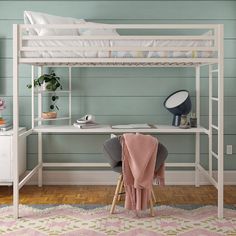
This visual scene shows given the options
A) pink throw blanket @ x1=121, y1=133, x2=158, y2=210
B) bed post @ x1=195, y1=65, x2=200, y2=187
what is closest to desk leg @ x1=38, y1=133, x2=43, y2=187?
pink throw blanket @ x1=121, y1=133, x2=158, y2=210

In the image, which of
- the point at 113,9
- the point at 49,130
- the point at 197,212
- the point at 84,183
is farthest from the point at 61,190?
the point at 113,9

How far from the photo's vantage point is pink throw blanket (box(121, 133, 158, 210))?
3609 mm

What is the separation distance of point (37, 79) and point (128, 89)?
3.20ft

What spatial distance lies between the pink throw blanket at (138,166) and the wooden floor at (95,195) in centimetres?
63

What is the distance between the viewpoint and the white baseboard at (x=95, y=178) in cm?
504

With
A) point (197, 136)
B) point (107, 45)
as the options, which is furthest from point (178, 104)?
point (107, 45)

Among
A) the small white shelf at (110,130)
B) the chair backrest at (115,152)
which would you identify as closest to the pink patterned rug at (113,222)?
the chair backrest at (115,152)

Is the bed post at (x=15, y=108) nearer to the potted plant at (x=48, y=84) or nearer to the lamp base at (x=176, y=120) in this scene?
the potted plant at (x=48, y=84)

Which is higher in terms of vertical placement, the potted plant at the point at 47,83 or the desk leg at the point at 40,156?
the potted plant at the point at 47,83

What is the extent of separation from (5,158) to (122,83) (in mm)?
1454

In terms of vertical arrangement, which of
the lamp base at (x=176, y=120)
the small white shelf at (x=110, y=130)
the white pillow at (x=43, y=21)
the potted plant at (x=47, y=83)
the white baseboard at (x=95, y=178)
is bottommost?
the white baseboard at (x=95, y=178)

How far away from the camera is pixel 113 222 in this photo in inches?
143

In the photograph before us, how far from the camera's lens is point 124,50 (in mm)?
3701

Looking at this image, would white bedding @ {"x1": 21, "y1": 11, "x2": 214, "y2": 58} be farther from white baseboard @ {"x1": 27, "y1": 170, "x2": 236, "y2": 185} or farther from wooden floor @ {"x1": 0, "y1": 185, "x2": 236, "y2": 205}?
white baseboard @ {"x1": 27, "y1": 170, "x2": 236, "y2": 185}
